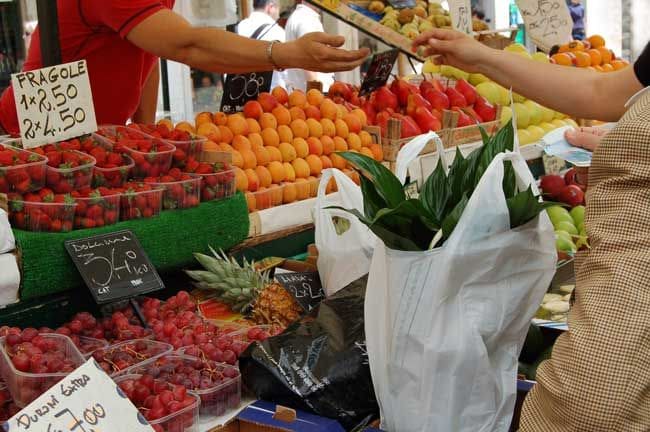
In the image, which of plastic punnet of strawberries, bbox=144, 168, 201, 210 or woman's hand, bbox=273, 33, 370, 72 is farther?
woman's hand, bbox=273, 33, 370, 72

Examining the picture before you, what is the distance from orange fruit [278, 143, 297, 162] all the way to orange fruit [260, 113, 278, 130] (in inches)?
3.8

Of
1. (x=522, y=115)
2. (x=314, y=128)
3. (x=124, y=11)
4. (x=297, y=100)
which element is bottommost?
(x=522, y=115)

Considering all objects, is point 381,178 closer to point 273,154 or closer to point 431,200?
point 431,200

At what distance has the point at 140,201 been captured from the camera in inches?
94.3

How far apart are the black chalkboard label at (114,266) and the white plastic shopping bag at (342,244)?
0.48 m

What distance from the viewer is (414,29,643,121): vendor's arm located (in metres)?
2.33

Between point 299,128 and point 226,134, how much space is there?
373 mm

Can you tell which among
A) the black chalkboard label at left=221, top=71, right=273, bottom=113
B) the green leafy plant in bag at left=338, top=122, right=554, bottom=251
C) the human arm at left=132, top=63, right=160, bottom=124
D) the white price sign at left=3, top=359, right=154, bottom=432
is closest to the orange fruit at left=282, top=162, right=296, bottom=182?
the black chalkboard label at left=221, top=71, right=273, bottom=113

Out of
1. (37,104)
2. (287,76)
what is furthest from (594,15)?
(37,104)

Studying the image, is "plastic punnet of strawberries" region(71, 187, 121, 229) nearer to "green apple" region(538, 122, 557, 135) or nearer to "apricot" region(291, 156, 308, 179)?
"apricot" region(291, 156, 308, 179)

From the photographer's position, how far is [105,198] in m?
2.29

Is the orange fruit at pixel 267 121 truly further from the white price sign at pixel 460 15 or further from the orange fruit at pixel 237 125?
the white price sign at pixel 460 15

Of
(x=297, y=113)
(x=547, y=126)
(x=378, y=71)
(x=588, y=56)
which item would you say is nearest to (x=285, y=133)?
(x=297, y=113)

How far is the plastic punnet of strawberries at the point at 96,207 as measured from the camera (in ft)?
7.39
